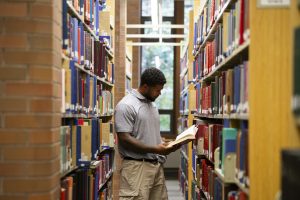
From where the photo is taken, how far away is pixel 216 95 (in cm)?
405

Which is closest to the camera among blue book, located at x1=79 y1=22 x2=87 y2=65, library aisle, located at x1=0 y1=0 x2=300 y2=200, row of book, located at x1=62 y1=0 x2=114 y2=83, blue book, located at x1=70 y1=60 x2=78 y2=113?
library aisle, located at x1=0 y1=0 x2=300 y2=200

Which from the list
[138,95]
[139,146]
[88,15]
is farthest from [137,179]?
[88,15]

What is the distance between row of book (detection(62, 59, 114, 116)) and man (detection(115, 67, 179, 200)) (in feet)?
1.05

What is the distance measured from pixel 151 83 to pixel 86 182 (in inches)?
42.1

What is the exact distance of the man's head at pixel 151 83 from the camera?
4.29 m

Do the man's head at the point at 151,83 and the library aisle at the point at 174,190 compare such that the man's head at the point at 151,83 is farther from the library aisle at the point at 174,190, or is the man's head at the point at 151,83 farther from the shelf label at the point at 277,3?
the library aisle at the point at 174,190

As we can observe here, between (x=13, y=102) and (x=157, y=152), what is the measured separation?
5.61 ft

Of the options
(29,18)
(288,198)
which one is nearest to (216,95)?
(29,18)

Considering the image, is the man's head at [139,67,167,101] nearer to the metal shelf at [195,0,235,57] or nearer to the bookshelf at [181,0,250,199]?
the bookshelf at [181,0,250,199]

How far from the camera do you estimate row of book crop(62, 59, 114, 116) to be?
316 centimetres

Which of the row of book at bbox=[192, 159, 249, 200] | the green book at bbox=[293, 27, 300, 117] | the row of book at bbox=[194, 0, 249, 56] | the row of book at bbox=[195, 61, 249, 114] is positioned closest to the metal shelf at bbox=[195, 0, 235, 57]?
the row of book at bbox=[194, 0, 249, 56]

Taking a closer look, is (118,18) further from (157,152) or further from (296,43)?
(296,43)

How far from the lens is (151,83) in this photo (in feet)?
14.1

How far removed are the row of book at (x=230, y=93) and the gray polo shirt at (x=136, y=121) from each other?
0.59 m
